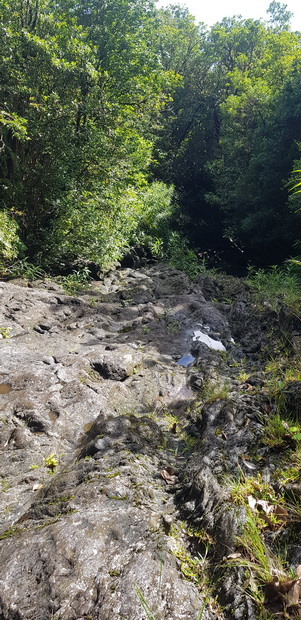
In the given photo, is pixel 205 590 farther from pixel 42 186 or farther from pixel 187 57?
pixel 187 57

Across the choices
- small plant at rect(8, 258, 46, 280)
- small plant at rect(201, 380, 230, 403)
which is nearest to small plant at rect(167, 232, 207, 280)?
small plant at rect(8, 258, 46, 280)

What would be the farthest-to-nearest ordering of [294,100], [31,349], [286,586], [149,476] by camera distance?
→ [294,100] < [31,349] < [149,476] < [286,586]

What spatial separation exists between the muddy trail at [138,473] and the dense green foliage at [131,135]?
321 centimetres

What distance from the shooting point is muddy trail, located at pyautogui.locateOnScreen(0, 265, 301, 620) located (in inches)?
65.4

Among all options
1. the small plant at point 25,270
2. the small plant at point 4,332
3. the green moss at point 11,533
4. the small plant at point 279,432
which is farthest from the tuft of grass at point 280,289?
the green moss at point 11,533

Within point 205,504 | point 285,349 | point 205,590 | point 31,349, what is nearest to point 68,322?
point 31,349

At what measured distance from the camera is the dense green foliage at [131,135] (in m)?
8.30

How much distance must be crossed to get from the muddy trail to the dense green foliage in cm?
321

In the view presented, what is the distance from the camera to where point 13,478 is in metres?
2.92

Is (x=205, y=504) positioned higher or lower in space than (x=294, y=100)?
lower

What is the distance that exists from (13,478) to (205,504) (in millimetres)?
1577

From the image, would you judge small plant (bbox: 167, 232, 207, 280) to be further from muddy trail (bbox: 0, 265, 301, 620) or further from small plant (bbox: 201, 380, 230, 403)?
small plant (bbox: 201, 380, 230, 403)

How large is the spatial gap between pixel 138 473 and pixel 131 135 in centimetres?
1000

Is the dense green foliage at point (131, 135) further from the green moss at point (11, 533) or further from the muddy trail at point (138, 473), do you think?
the green moss at point (11, 533)
